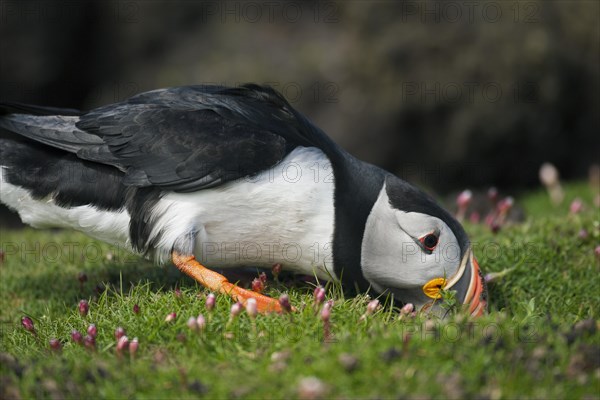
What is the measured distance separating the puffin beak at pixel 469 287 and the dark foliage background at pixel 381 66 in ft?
19.7

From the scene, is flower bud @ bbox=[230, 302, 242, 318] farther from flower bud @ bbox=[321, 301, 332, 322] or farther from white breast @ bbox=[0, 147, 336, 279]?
white breast @ bbox=[0, 147, 336, 279]

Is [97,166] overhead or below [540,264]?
overhead

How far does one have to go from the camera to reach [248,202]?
473 centimetres

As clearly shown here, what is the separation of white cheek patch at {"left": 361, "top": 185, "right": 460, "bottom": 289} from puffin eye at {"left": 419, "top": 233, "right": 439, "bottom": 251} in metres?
0.02

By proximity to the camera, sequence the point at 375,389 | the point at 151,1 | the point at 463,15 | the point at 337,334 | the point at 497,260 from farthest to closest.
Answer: the point at 151,1 < the point at 463,15 < the point at 497,260 < the point at 337,334 < the point at 375,389

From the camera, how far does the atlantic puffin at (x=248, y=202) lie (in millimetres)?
4684

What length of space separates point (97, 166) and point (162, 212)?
0.57 m

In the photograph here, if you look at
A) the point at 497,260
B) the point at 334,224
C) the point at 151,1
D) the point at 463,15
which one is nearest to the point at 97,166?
the point at 334,224

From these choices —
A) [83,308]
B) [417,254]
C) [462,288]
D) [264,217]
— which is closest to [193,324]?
[83,308]


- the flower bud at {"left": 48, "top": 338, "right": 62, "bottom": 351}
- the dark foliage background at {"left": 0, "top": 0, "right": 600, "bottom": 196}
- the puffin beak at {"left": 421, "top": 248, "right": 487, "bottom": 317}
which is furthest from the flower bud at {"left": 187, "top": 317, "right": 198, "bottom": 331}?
the dark foliage background at {"left": 0, "top": 0, "right": 600, "bottom": 196}

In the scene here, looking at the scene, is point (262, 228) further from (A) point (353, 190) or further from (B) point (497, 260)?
(B) point (497, 260)

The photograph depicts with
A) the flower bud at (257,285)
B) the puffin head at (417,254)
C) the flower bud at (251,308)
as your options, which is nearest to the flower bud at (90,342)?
the flower bud at (251,308)

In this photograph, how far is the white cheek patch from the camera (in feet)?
15.3

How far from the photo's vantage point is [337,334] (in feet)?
12.6
